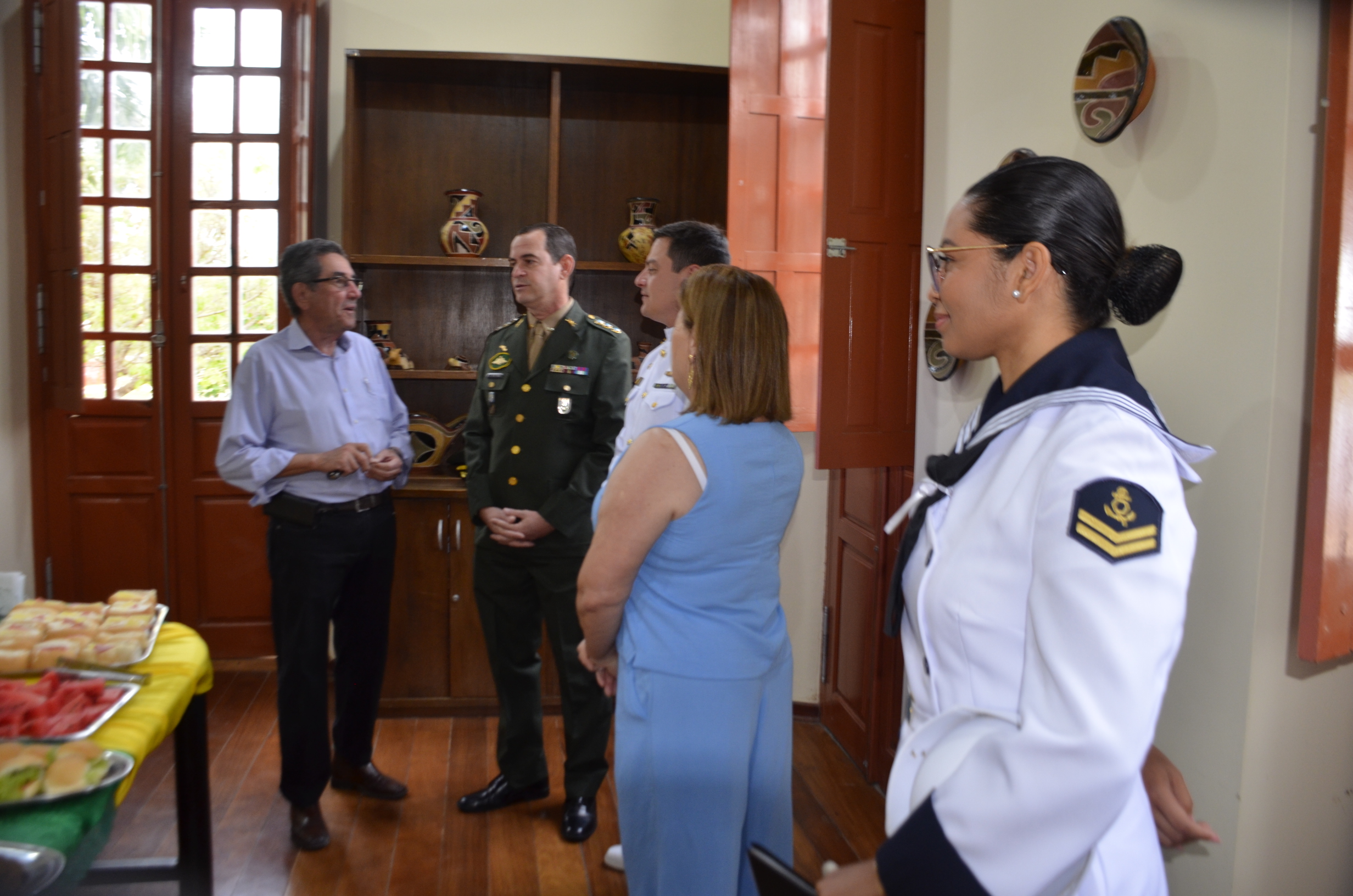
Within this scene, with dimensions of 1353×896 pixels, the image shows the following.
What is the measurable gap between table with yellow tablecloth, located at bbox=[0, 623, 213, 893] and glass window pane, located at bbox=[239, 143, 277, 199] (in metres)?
2.46

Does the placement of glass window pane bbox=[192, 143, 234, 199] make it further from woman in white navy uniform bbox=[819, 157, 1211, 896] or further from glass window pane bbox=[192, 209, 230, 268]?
woman in white navy uniform bbox=[819, 157, 1211, 896]

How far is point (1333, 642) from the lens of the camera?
1280 millimetres

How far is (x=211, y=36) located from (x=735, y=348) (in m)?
3.46

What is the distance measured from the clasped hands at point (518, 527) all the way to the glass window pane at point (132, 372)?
7.18ft

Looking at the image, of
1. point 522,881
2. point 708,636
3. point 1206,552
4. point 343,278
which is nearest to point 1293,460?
point 1206,552

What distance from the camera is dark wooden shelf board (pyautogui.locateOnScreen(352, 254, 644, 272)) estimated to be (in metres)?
3.55

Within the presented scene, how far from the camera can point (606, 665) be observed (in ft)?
5.64

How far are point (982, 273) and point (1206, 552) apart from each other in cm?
73

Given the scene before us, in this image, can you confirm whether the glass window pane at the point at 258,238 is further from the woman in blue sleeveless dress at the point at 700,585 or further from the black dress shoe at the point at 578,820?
the woman in blue sleeveless dress at the point at 700,585

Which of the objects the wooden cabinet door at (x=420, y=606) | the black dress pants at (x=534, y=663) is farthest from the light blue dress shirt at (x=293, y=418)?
the wooden cabinet door at (x=420, y=606)

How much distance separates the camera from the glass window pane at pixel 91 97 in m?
3.79

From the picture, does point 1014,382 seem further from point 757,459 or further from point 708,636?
point 708,636

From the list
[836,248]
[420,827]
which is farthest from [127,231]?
[836,248]

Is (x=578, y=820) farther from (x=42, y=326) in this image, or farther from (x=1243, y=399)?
(x=42, y=326)
